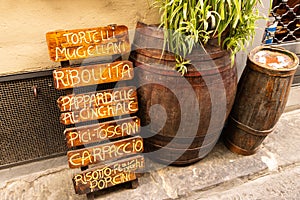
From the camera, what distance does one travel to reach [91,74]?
163 centimetres

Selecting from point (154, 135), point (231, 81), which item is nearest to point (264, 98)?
point (231, 81)

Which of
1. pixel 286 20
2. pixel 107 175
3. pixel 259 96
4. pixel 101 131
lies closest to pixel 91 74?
pixel 101 131

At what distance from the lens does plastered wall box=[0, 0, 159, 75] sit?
1.70 m

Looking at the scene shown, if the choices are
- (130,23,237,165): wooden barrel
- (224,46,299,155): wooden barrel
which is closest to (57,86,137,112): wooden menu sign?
(130,23,237,165): wooden barrel

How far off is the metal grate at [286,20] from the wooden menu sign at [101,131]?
1687 millimetres

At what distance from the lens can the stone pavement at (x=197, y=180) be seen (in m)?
1.93

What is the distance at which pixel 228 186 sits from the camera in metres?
2.04

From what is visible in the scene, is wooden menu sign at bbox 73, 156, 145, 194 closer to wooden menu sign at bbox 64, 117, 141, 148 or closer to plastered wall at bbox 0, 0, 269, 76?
wooden menu sign at bbox 64, 117, 141, 148

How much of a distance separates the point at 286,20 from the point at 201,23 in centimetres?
163

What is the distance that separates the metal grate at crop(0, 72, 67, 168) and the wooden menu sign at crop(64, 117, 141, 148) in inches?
16.3

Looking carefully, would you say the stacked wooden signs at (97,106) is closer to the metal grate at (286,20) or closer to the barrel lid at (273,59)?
the barrel lid at (273,59)

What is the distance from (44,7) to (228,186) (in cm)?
175

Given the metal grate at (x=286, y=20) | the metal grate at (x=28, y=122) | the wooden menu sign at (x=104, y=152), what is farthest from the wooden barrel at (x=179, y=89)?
the metal grate at (x=286, y=20)

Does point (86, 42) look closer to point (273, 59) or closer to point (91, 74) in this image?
point (91, 74)
